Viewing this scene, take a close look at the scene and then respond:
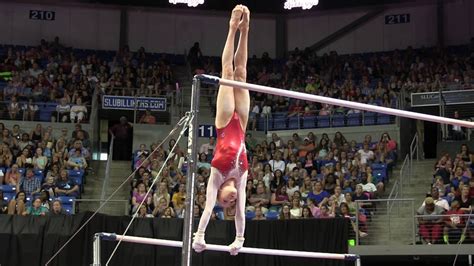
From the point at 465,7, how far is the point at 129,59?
11110 millimetres

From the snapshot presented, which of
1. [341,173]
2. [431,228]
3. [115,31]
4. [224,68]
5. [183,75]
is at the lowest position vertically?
[431,228]

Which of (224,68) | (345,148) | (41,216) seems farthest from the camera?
(345,148)

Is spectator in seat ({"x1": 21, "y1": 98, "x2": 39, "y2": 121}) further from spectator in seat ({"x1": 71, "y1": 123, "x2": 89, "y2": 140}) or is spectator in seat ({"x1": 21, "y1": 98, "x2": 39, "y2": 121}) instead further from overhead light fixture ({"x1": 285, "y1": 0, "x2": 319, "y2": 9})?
overhead light fixture ({"x1": 285, "y1": 0, "x2": 319, "y2": 9})

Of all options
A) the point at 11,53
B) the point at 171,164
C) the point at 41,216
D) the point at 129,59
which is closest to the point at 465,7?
the point at 129,59

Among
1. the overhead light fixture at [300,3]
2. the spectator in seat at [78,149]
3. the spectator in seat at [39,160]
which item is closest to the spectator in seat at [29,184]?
the spectator in seat at [39,160]

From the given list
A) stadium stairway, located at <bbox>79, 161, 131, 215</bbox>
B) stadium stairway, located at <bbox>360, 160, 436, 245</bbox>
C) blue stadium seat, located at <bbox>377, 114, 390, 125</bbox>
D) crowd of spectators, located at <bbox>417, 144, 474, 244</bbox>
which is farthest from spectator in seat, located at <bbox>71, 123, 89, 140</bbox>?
crowd of spectators, located at <bbox>417, 144, 474, 244</bbox>

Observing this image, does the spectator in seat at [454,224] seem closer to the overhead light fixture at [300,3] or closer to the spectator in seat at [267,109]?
the spectator in seat at [267,109]

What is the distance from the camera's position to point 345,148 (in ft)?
53.5

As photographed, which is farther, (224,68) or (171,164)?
(171,164)

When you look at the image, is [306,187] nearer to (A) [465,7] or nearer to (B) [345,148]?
(B) [345,148]

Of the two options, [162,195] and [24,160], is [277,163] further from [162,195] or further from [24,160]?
[24,160]

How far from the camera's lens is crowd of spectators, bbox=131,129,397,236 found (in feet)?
45.6

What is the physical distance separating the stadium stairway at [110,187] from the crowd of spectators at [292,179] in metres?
0.80

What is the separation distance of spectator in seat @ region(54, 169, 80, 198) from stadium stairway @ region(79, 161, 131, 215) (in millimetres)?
406
